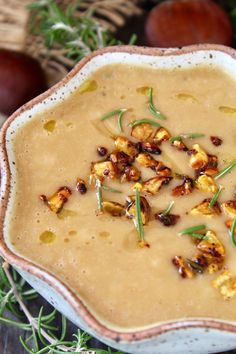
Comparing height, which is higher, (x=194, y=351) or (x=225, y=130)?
(x=225, y=130)

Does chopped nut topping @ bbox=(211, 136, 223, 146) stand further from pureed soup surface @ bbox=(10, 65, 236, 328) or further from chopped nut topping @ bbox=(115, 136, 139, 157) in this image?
chopped nut topping @ bbox=(115, 136, 139, 157)

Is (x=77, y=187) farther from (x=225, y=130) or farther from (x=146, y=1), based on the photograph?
(x=146, y=1)

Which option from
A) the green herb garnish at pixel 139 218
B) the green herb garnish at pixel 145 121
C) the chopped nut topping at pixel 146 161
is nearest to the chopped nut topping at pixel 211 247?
the green herb garnish at pixel 139 218

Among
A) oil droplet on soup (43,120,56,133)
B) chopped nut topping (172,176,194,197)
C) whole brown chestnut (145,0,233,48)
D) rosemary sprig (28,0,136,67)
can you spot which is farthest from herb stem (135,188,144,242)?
whole brown chestnut (145,0,233,48)

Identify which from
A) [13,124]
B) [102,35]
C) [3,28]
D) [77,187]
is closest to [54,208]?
[77,187]

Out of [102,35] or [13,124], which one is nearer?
[13,124]

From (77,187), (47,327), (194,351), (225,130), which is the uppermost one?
(225,130)

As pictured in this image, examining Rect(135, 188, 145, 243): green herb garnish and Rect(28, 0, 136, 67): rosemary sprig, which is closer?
Rect(135, 188, 145, 243): green herb garnish
